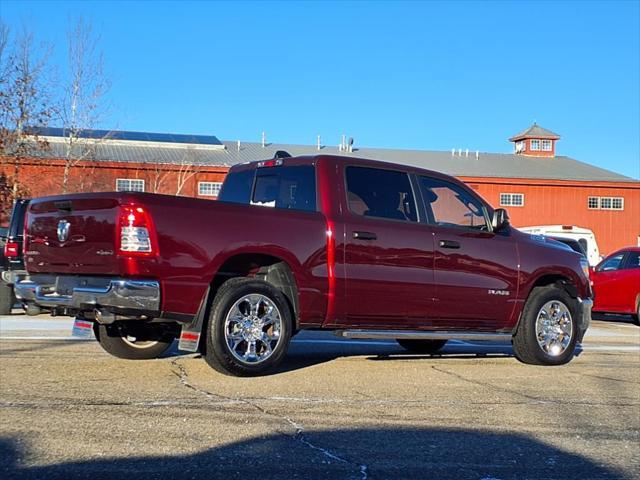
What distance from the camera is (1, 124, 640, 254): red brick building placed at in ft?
119

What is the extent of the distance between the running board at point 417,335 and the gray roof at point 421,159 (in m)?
31.2

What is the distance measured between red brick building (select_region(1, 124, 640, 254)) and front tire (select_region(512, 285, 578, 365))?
27.9 meters

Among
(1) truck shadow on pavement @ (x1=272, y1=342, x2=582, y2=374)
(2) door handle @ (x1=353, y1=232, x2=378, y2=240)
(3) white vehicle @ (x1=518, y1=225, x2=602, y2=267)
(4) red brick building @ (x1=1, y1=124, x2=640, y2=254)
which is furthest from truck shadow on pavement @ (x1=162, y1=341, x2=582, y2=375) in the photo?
(4) red brick building @ (x1=1, y1=124, x2=640, y2=254)

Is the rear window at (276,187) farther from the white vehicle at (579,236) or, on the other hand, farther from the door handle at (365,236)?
the white vehicle at (579,236)

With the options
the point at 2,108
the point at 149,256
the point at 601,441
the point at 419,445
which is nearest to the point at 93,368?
the point at 149,256

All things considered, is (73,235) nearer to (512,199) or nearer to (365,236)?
(365,236)

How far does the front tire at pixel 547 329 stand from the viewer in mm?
7746

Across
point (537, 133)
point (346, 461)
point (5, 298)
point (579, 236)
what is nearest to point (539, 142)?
point (537, 133)

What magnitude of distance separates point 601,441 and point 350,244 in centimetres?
274

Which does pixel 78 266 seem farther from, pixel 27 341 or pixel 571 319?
pixel 571 319

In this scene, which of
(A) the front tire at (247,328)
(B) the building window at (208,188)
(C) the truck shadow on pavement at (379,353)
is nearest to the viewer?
(A) the front tire at (247,328)

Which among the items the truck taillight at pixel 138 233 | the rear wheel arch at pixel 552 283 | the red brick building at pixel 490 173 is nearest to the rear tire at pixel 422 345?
the rear wheel arch at pixel 552 283

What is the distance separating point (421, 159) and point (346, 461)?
42.8 m

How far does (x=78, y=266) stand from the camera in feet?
19.1
